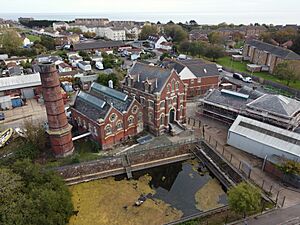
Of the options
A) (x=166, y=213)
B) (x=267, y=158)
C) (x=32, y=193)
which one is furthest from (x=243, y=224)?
(x=32, y=193)

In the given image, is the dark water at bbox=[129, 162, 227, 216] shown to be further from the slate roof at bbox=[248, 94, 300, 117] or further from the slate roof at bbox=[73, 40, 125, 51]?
the slate roof at bbox=[73, 40, 125, 51]

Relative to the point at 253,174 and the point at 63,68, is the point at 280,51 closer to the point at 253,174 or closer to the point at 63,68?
the point at 253,174

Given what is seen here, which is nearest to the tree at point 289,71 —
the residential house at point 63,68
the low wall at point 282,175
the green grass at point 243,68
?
the green grass at point 243,68

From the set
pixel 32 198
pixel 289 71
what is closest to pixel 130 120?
pixel 32 198

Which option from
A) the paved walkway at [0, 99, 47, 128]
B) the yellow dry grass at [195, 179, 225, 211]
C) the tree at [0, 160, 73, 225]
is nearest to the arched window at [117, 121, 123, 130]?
the tree at [0, 160, 73, 225]

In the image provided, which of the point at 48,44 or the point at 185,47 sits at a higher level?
the point at 185,47

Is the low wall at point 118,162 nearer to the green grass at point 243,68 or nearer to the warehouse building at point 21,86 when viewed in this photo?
the warehouse building at point 21,86
